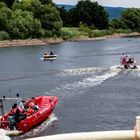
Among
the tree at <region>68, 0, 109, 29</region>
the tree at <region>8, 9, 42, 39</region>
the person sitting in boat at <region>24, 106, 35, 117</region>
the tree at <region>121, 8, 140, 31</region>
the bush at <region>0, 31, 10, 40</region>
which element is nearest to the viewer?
the person sitting in boat at <region>24, 106, 35, 117</region>

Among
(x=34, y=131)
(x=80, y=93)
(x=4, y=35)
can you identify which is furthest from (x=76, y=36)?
(x=34, y=131)

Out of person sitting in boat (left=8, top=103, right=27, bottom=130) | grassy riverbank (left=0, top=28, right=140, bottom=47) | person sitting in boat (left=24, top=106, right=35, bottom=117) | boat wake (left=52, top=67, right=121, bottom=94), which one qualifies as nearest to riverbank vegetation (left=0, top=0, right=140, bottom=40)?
grassy riverbank (left=0, top=28, right=140, bottom=47)

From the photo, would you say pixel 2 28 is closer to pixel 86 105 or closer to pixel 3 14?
pixel 3 14

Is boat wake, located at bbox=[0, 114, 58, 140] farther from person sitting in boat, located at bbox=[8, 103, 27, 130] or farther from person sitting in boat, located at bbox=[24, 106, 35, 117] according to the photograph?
person sitting in boat, located at bbox=[24, 106, 35, 117]

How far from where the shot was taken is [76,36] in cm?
12712

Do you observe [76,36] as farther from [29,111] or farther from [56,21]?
[29,111]

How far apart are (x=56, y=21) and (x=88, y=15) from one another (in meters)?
31.2

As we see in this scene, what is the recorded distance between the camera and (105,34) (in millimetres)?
139875

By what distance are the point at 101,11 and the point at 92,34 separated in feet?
62.0

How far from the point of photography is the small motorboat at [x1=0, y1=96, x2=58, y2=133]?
83.7ft

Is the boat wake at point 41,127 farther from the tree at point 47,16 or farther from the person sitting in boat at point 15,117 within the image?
the tree at point 47,16

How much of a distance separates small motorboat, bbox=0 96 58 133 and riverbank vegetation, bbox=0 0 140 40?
76937 millimetres

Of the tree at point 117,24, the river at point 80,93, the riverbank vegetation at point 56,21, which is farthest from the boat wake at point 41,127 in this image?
the tree at point 117,24

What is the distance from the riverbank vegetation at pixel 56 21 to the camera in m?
109
